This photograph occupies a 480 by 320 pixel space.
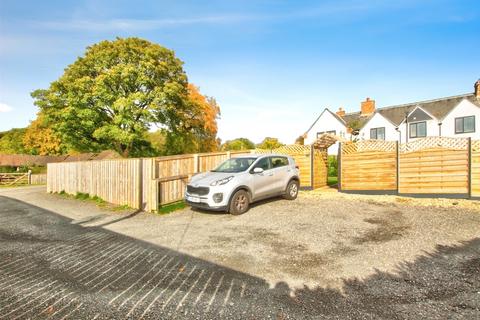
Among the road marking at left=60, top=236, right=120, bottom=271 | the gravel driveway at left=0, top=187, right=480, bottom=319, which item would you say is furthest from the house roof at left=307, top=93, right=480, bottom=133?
the road marking at left=60, top=236, right=120, bottom=271

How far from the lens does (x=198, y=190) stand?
322 inches

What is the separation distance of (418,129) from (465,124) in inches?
154

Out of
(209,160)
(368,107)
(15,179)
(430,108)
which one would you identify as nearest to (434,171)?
(209,160)

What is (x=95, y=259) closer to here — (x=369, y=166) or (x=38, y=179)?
(x=369, y=166)

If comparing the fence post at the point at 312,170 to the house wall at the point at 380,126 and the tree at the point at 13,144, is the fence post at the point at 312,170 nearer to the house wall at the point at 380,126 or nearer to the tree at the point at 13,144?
the house wall at the point at 380,126

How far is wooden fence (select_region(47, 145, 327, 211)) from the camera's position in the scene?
958cm

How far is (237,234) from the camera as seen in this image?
6.28 metres

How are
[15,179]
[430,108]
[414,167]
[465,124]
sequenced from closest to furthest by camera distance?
[414,167] → [465,124] → [15,179] → [430,108]

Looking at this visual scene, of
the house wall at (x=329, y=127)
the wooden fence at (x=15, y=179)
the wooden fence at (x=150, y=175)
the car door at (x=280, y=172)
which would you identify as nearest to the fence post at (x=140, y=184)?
the wooden fence at (x=150, y=175)

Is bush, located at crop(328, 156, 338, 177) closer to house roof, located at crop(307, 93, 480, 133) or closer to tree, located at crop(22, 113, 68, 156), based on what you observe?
house roof, located at crop(307, 93, 480, 133)

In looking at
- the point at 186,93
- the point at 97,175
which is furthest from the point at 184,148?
the point at 97,175

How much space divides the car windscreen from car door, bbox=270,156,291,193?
89 cm

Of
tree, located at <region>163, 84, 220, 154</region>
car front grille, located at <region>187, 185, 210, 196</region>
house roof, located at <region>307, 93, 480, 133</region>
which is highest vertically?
house roof, located at <region>307, 93, 480, 133</region>

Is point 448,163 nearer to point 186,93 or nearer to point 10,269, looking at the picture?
point 10,269
